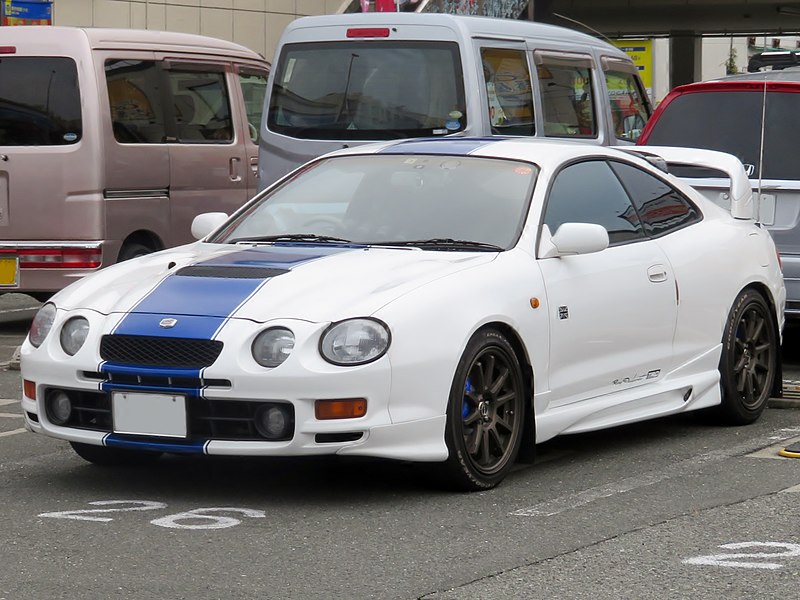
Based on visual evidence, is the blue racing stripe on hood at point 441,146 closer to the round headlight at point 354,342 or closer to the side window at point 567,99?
the round headlight at point 354,342

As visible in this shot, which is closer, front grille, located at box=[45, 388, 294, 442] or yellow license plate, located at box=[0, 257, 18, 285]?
front grille, located at box=[45, 388, 294, 442]

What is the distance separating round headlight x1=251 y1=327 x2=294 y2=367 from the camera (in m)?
6.15

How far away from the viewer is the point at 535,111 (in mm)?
13258

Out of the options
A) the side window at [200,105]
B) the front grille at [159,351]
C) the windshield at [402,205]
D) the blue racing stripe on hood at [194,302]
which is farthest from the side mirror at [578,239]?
the side window at [200,105]

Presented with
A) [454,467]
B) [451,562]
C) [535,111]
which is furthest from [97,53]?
[451,562]

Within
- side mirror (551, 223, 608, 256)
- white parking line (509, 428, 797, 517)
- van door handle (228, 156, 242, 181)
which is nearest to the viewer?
white parking line (509, 428, 797, 517)

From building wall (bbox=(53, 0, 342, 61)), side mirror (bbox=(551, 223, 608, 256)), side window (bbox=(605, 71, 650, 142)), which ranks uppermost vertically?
building wall (bbox=(53, 0, 342, 61))

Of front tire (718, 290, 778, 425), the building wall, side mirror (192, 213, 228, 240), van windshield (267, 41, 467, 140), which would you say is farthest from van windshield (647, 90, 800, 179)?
the building wall

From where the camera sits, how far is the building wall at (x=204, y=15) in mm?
34094

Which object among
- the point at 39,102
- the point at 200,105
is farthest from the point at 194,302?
the point at 200,105

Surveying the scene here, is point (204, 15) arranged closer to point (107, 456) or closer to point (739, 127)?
point (739, 127)

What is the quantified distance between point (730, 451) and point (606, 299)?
0.94 meters

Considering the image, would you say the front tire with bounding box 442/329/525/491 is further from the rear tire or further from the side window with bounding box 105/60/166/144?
the side window with bounding box 105/60/166/144

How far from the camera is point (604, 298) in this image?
7262 millimetres
